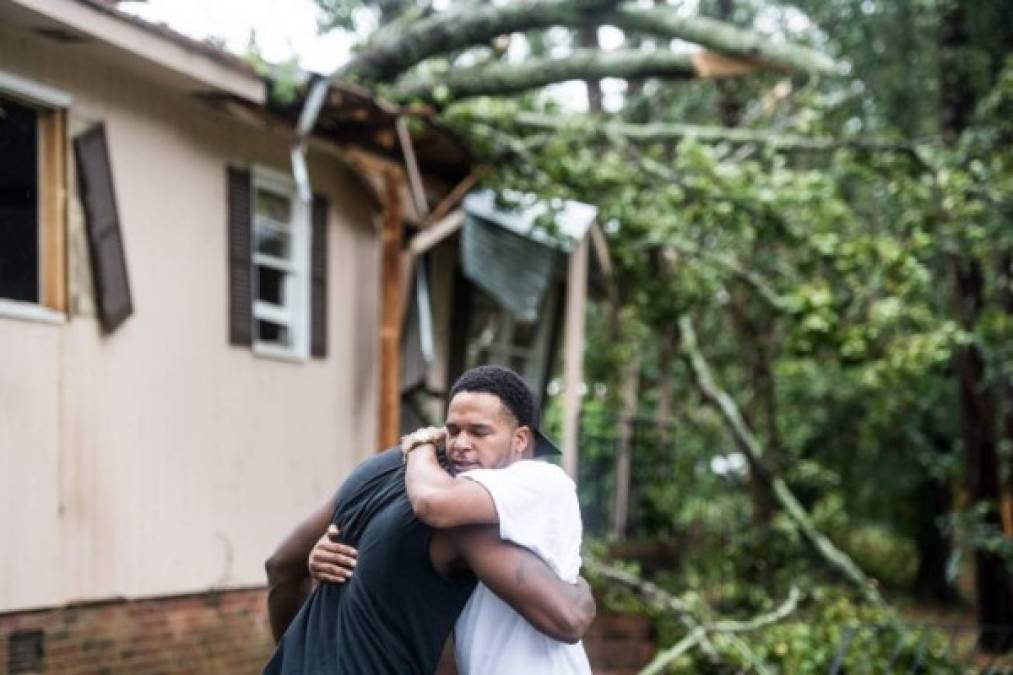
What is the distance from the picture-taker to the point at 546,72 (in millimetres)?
12188

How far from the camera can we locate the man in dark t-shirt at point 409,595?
3389 millimetres

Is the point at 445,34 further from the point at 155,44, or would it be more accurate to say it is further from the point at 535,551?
the point at 535,551

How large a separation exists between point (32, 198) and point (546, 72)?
16.3 feet

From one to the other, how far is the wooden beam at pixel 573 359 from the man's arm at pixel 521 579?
339 inches

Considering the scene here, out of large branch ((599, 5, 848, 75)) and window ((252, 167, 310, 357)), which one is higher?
large branch ((599, 5, 848, 75))

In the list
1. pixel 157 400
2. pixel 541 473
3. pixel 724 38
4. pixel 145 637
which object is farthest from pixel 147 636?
pixel 541 473

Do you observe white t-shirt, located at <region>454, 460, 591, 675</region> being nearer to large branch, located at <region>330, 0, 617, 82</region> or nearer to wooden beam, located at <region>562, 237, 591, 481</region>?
wooden beam, located at <region>562, 237, 591, 481</region>

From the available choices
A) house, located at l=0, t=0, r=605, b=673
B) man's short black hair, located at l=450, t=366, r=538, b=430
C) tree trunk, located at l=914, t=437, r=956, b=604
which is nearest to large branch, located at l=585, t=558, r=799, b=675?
house, located at l=0, t=0, r=605, b=673

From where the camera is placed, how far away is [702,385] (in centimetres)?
1444

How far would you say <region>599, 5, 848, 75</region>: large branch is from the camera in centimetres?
1135

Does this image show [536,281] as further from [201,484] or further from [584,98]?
[584,98]

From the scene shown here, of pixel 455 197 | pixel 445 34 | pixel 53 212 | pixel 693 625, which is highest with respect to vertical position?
pixel 445 34

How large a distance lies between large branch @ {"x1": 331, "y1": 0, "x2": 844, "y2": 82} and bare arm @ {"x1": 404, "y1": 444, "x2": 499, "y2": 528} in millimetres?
8545

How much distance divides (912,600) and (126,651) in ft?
54.5
